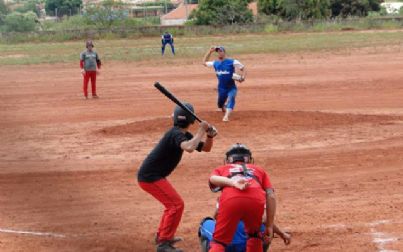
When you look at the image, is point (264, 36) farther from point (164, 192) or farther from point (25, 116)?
point (164, 192)

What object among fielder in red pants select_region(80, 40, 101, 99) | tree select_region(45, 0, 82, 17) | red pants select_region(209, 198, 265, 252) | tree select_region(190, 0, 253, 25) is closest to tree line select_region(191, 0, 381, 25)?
tree select_region(190, 0, 253, 25)

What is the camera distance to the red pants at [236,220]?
796 cm

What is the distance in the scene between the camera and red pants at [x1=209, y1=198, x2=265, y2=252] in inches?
313

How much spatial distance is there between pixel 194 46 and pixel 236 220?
43.1 metres

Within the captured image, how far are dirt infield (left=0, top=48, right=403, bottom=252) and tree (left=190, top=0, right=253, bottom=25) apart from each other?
42380 millimetres

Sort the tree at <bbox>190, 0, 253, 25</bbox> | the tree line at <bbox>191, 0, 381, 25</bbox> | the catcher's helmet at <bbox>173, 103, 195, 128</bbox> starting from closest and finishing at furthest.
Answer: the catcher's helmet at <bbox>173, 103, 195, 128</bbox> → the tree at <bbox>190, 0, 253, 25</bbox> → the tree line at <bbox>191, 0, 381, 25</bbox>

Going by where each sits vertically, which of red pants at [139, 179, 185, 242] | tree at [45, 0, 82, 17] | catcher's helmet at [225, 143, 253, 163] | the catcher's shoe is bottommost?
tree at [45, 0, 82, 17]

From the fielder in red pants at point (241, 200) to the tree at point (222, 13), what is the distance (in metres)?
66.3

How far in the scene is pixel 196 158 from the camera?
1712cm

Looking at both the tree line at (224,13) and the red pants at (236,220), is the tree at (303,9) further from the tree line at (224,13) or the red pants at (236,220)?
the red pants at (236,220)

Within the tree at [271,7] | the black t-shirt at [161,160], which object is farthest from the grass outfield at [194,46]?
the black t-shirt at [161,160]

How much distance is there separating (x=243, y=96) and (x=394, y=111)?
5.97 metres

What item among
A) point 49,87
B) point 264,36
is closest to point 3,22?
point 264,36

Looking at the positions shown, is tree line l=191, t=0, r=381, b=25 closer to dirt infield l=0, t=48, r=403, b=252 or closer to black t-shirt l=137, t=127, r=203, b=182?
dirt infield l=0, t=48, r=403, b=252
